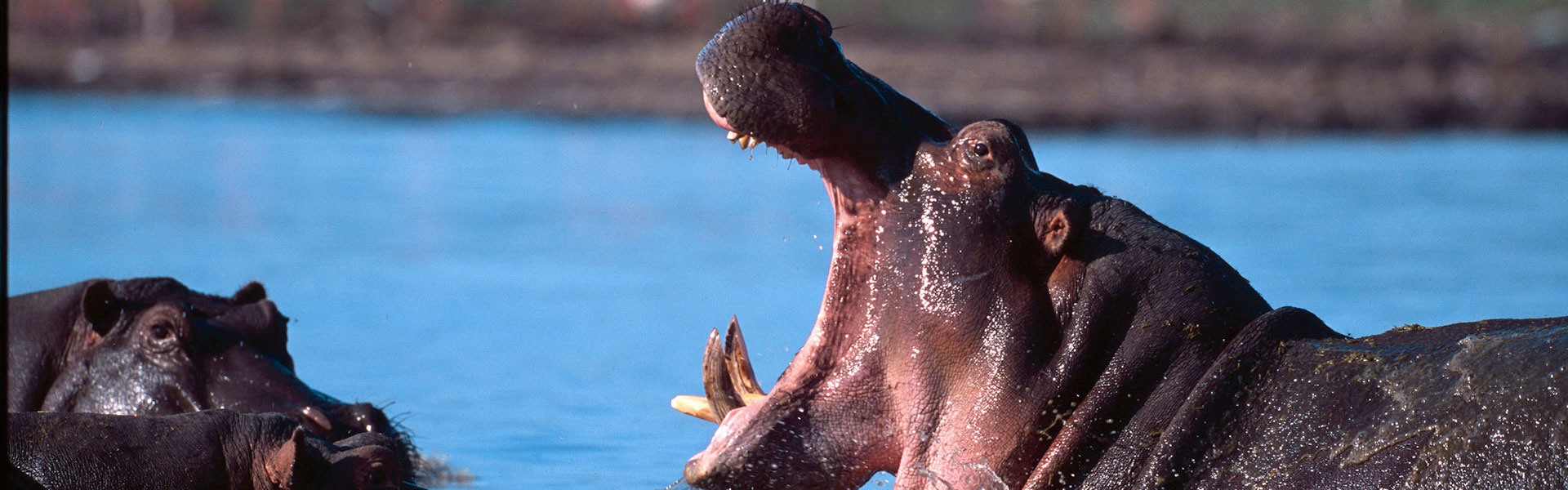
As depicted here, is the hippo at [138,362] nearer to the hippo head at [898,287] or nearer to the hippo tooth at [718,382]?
the hippo tooth at [718,382]

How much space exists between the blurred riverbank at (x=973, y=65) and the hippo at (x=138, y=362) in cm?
1462

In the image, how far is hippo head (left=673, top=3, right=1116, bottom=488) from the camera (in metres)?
3.13

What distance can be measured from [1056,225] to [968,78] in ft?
60.4

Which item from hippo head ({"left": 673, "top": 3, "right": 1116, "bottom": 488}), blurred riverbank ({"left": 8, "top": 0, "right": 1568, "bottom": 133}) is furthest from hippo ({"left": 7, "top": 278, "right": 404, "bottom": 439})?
blurred riverbank ({"left": 8, "top": 0, "right": 1568, "bottom": 133})

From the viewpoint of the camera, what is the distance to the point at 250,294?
4.84 metres

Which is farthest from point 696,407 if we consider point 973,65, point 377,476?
point 973,65

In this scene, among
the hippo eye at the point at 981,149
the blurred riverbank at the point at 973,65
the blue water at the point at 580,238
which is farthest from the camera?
the blurred riverbank at the point at 973,65

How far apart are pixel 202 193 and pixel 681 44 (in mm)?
11181

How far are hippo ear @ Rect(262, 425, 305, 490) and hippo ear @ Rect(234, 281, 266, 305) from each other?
116cm

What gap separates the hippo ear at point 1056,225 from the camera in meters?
3.18

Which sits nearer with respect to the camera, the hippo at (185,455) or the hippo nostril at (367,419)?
the hippo at (185,455)

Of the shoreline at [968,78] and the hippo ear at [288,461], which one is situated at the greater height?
the shoreline at [968,78]

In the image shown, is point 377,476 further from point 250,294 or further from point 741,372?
point 250,294

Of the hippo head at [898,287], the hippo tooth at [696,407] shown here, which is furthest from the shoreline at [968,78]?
the hippo head at [898,287]
